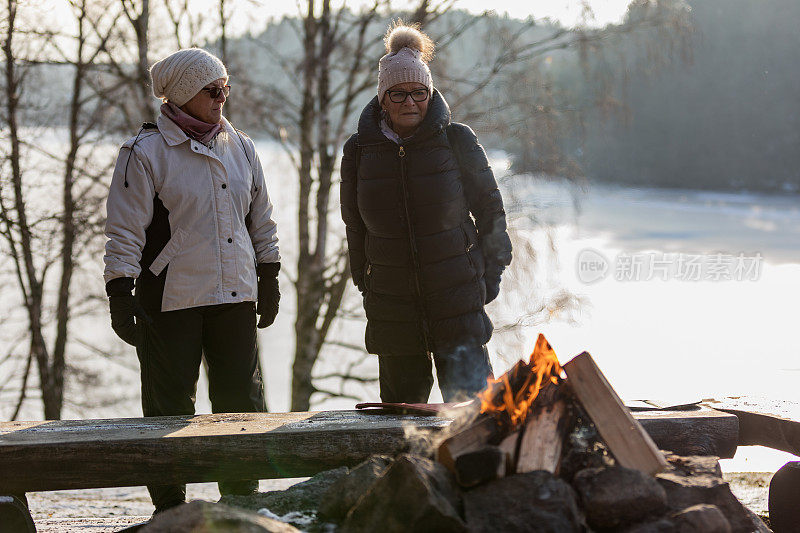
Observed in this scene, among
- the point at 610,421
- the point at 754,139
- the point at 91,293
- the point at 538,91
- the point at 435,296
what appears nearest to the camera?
the point at 610,421

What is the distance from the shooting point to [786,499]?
2.78m

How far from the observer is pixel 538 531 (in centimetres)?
196

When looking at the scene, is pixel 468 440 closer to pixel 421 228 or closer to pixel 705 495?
pixel 705 495

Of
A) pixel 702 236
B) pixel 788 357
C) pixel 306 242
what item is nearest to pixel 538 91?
pixel 306 242

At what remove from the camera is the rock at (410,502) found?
1.97 metres

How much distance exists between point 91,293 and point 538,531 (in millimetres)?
12619

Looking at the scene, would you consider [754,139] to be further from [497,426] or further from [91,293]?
[497,426]

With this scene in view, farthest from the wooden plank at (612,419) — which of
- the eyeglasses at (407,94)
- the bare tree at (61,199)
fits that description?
the bare tree at (61,199)

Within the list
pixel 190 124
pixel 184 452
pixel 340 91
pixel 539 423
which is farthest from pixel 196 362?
pixel 340 91

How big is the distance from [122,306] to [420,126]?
133 cm

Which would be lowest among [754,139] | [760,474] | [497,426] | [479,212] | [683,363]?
[683,363]

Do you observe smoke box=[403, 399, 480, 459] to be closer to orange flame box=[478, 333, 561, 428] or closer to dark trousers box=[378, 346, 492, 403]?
orange flame box=[478, 333, 561, 428]

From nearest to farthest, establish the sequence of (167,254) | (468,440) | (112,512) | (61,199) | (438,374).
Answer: (468,440)
(167,254)
(438,374)
(112,512)
(61,199)

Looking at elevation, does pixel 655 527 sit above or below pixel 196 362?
below
